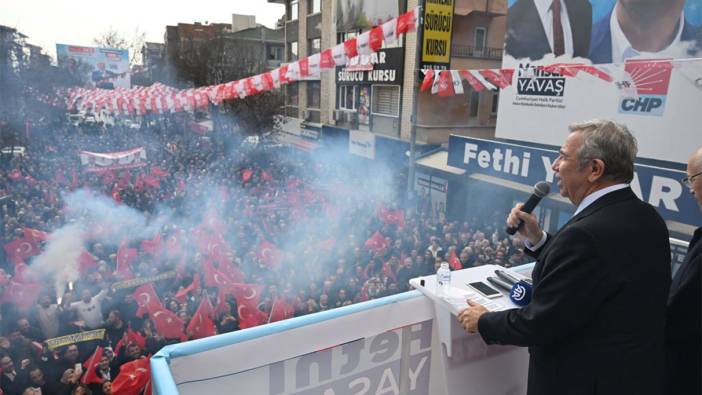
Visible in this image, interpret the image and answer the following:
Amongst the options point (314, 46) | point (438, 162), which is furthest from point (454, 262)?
Answer: point (314, 46)

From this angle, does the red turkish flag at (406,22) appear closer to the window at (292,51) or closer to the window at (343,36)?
the window at (343,36)

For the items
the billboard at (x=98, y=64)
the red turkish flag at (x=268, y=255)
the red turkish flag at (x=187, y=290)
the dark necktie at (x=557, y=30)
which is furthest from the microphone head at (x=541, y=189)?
the billboard at (x=98, y=64)

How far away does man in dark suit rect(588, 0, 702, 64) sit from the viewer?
923 cm

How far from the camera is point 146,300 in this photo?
6645mm

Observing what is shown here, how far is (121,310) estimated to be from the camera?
22.5ft

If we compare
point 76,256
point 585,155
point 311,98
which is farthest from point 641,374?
point 311,98

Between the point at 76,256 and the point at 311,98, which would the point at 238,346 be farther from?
the point at 311,98

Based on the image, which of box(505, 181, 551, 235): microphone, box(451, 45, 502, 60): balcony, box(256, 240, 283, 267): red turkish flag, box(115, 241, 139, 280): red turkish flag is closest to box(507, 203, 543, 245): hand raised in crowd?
box(505, 181, 551, 235): microphone

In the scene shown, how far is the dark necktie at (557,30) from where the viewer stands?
457 inches

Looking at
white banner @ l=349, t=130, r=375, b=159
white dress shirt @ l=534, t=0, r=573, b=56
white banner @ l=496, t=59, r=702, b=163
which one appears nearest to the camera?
white banner @ l=496, t=59, r=702, b=163

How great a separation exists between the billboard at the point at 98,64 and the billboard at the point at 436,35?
29354mm

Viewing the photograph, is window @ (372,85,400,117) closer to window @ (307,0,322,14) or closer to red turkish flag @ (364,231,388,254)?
window @ (307,0,322,14)

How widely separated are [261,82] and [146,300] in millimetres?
7999

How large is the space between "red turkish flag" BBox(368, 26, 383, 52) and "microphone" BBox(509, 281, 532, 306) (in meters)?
8.81
